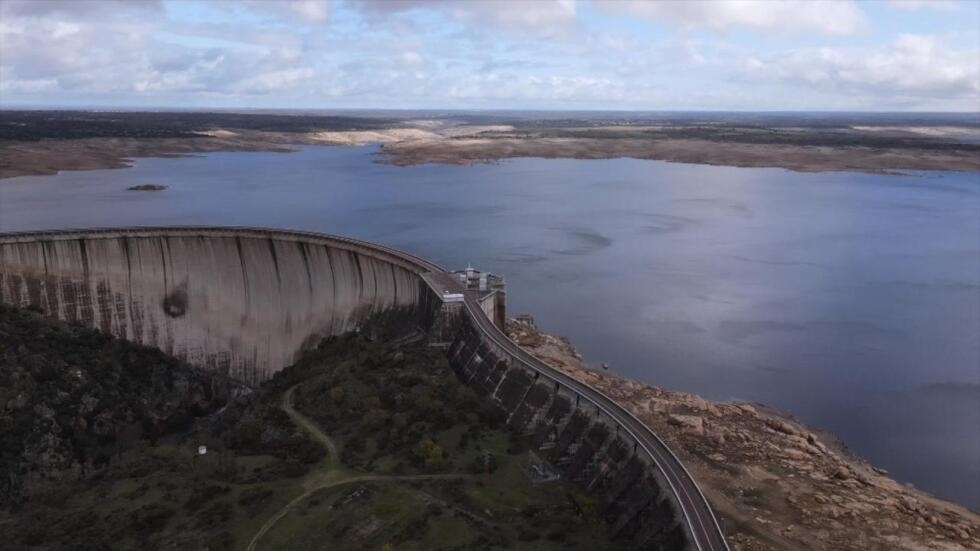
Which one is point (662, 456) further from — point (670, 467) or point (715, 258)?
point (715, 258)

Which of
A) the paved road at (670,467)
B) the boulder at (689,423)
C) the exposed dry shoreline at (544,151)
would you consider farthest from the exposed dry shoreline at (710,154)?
the paved road at (670,467)

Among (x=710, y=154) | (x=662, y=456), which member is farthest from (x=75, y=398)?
(x=710, y=154)

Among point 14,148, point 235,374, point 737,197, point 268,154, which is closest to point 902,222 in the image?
point 737,197

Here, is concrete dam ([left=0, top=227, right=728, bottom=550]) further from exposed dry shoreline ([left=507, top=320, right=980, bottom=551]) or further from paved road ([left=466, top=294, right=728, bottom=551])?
exposed dry shoreline ([left=507, top=320, right=980, bottom=551])

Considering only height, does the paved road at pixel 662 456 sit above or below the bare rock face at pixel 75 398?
above

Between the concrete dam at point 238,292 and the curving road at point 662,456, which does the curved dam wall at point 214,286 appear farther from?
the curving road at point 662,456

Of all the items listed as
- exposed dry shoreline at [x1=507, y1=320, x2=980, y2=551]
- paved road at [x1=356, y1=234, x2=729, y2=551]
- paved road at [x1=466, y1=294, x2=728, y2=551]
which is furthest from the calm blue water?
paved road at [x1=466, y1=294, x2=728, y2=551]
